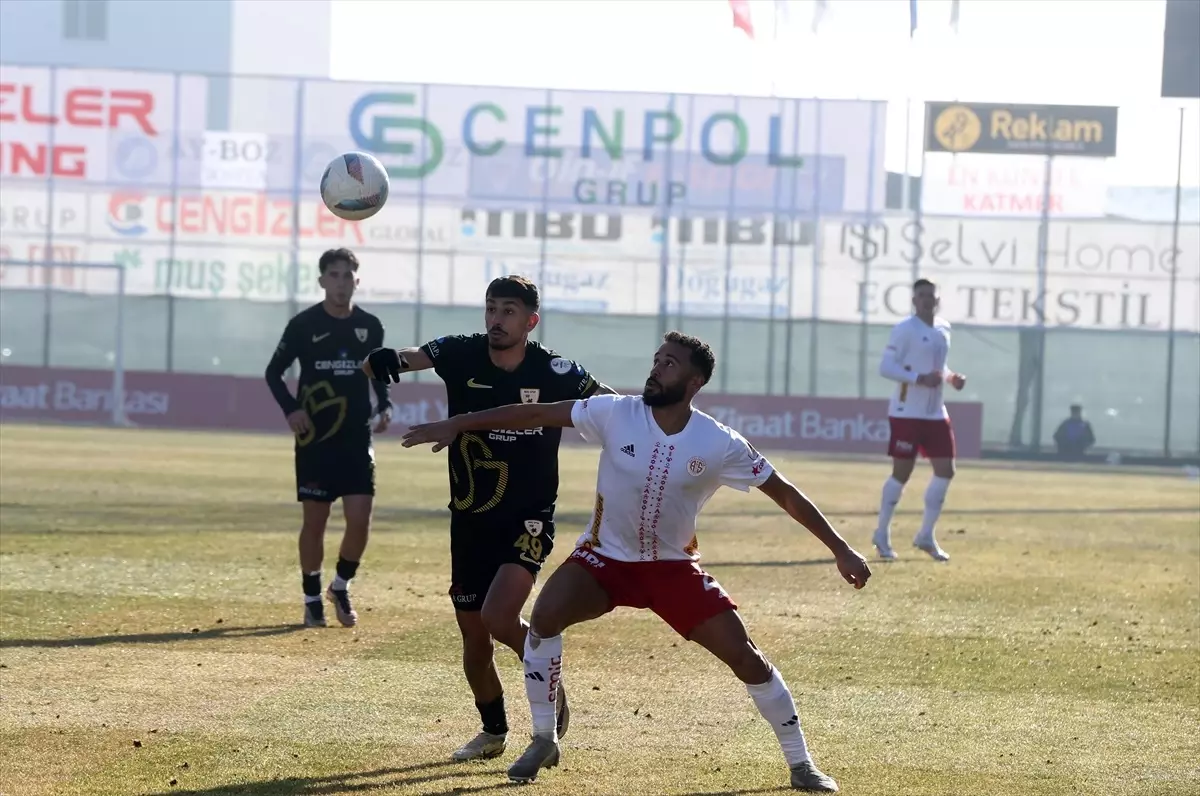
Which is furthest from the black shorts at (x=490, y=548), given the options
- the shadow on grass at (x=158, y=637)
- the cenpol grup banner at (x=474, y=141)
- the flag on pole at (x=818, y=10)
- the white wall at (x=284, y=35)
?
the white wall at (x=284, y=35)

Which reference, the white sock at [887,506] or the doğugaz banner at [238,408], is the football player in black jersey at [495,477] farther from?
the doğugaz banner at [238,408]

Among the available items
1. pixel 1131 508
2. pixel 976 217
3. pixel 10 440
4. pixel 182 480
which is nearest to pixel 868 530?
pixel 1131 508

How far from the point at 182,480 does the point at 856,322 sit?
2935 cm

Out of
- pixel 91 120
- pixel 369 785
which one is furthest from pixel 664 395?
pixel 91 120

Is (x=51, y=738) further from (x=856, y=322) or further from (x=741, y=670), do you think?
(x=856, y=322)

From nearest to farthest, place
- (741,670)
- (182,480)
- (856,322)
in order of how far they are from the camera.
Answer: (741,670)
(182,480)
(856,322)

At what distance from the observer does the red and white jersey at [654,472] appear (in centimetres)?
693

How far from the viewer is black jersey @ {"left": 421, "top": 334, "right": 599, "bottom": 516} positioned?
298 inches

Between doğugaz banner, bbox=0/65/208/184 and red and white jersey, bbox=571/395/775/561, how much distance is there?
49.3m

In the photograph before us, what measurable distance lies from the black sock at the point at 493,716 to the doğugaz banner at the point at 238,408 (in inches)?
1444

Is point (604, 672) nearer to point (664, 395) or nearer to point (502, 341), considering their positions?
point (502, 341)

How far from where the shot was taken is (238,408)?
44.6 m

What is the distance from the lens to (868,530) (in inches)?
763

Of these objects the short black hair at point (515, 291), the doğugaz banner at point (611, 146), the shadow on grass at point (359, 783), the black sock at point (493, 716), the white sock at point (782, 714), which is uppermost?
the doğugaz banner at point (611, 146)
